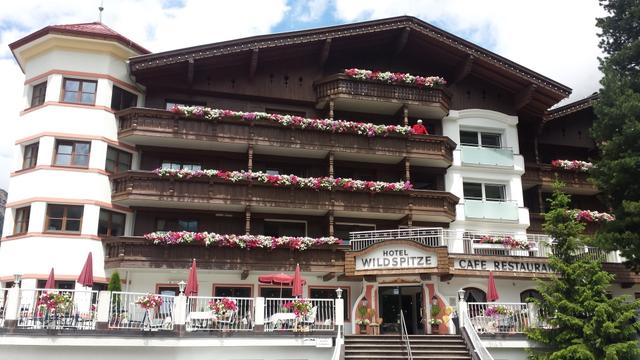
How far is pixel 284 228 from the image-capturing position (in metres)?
27.7

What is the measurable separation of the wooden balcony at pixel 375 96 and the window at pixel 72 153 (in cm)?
1124

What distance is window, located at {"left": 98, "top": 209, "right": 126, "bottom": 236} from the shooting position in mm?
24812

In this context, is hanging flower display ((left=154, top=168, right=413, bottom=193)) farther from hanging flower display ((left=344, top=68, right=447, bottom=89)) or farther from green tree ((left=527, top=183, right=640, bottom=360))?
green tree ((left=527, top=183, right=640, bottom=360))

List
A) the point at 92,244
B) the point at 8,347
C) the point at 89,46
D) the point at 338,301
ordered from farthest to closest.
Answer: the point at 89,46, the point at 92,244, the point at 338,301, the point at 8,347

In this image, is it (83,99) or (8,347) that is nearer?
(8,347)

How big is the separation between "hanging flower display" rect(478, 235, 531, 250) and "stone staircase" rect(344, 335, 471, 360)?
653 centimetres

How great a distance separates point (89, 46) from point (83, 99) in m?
2.43

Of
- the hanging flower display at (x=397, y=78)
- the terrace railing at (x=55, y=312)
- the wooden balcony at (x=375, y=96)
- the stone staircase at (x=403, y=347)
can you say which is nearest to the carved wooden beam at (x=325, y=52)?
the wooden balcony at (x=375, y=96)

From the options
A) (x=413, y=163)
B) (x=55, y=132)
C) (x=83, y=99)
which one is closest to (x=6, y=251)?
(x=55, y=132)

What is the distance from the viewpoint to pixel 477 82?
31.4 meters

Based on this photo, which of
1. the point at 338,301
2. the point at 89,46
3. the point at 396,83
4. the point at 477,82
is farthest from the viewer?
the point at 477,82

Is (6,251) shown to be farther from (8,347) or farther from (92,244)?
(8,347)

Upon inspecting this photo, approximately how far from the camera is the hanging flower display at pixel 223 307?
62.2 feet

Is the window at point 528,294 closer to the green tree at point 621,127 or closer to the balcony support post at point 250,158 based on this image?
the green tree at point 621,127
